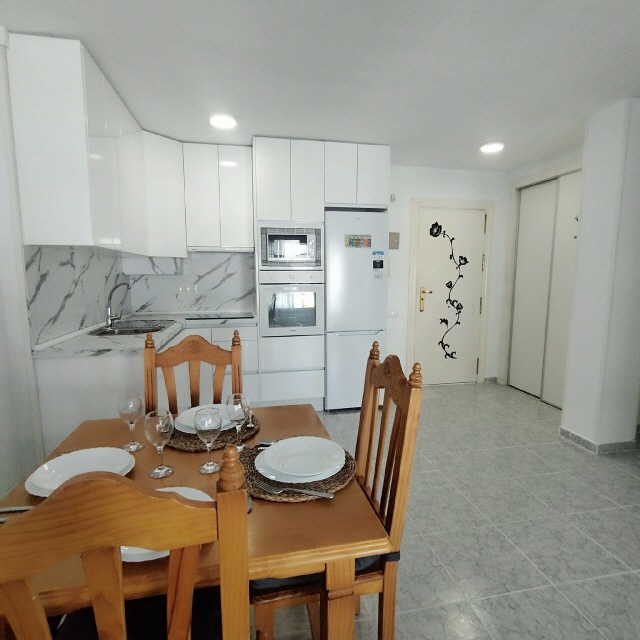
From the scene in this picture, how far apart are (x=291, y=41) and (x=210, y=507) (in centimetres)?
205

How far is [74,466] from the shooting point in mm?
1027

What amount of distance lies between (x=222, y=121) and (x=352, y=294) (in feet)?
5.56

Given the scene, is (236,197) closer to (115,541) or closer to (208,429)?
(208,429)

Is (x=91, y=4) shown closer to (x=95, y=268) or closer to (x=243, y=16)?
(x=243, y=16)

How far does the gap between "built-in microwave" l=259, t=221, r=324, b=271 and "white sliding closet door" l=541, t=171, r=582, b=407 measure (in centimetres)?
227

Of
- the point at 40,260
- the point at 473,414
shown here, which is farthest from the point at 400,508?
the point at 473,414

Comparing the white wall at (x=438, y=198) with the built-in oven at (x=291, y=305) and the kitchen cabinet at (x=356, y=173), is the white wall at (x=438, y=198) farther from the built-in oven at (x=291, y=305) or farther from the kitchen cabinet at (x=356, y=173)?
the built-in oven at (x=291, y=305)

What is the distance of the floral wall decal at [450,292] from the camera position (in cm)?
412

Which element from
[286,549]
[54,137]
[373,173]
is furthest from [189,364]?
[373,173]

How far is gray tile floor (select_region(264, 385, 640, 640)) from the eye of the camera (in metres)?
1.40

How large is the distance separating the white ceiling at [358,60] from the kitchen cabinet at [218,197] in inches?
12.5

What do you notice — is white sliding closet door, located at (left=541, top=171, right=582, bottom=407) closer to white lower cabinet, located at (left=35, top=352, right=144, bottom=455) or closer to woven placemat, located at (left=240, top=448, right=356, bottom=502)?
woven placemat, located at (left=240, top=448, right=356, bottom=502)

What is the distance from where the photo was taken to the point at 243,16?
1.64 metres

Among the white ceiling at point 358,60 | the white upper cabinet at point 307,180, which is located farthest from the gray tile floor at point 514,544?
the white ceiling at point 358,60
